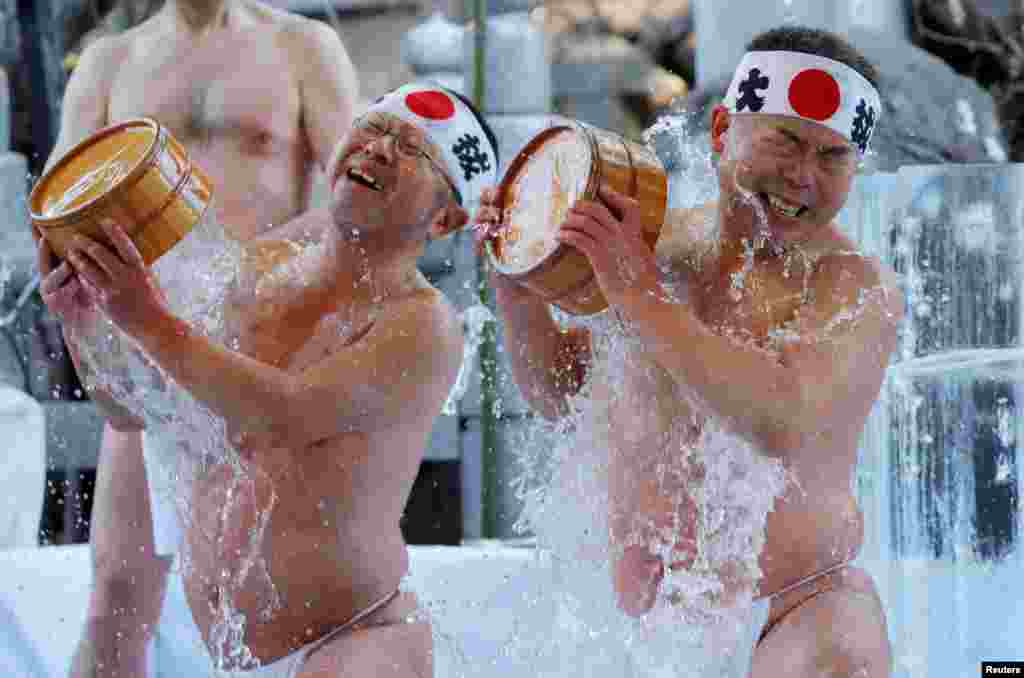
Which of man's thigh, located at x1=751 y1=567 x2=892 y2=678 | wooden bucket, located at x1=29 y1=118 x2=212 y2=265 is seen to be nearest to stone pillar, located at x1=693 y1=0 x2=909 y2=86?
man's thigh, located at x1=751 y1=567 x2=892 y2=678

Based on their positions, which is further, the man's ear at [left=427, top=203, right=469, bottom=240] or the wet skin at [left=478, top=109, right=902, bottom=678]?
the man's ear at [left=427, top=203, right=469, bottom=240]

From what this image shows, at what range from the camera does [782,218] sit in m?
2.45

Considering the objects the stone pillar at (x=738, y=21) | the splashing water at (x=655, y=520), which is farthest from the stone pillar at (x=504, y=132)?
the splashing water at (x=655, y=520)

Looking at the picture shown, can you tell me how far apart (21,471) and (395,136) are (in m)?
2.43

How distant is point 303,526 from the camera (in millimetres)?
2623

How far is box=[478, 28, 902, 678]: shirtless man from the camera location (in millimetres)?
2389

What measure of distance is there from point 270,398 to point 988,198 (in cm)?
162

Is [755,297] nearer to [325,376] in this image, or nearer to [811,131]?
[811,131]

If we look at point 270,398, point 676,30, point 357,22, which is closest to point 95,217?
point 270,398

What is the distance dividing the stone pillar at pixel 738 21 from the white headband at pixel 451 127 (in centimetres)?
188

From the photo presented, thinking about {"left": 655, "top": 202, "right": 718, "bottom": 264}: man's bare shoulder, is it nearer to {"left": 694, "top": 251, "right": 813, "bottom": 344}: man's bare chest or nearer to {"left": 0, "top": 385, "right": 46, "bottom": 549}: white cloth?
{"left": 694, "top": 251, "right": 813, "bottom": 344}: man's bare chest

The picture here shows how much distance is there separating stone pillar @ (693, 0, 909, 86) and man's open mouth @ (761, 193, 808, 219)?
6.82 ft

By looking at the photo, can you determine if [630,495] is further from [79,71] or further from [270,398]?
[79,71]

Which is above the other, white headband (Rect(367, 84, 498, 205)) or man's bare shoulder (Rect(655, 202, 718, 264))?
white headband (Rect(367, 84, 498, 205))
